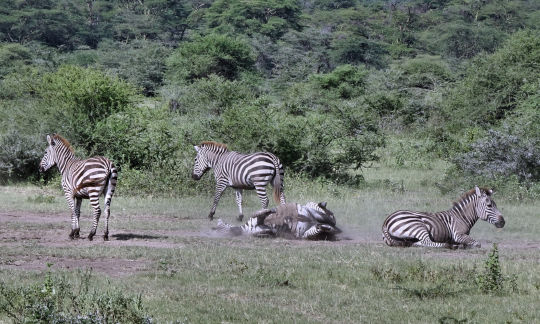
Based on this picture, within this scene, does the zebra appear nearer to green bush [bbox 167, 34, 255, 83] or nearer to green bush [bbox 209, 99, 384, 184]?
green bush [bbox 209, 99, 384, 184]

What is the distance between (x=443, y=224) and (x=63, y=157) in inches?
262

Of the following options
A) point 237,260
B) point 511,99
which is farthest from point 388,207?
point 511,99

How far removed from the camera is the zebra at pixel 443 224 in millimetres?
12031

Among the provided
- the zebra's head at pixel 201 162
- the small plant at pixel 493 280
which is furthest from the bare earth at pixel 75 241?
the zebra's head at pixel 201 162

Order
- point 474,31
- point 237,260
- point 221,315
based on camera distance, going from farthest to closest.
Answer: point 474,31 < point 237,260 < point 221,315

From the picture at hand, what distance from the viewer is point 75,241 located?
12.4 meters

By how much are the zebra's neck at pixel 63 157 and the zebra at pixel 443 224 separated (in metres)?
5.59

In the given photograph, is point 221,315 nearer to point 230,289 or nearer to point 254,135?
point 230,289

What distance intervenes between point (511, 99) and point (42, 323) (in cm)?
2958

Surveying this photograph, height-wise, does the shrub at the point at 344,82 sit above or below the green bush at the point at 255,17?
below

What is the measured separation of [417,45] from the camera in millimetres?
83562

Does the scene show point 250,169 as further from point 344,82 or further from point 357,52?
point 357,52

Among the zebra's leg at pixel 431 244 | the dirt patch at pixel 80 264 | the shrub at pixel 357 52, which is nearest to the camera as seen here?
the dirt patch at pixel 80 264

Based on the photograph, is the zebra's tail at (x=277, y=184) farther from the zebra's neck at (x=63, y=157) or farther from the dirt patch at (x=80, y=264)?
the dirt patch at (x=80, y=264)
